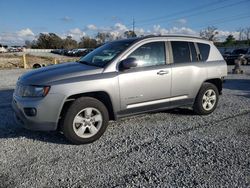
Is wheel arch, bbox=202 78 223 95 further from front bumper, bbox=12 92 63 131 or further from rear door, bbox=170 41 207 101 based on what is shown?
front bumper, bbox=12 92 63 131

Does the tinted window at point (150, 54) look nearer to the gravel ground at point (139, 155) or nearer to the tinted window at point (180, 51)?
the tinted window at point (180, 51)

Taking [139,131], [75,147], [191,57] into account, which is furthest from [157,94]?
[75,147]

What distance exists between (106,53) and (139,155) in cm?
217

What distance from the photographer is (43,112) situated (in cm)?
424

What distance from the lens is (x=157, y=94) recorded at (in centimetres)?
518

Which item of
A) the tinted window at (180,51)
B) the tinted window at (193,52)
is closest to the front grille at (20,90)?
the tinted window at (180,51)

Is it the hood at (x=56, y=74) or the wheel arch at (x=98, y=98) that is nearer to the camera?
the hood at (x=56, y=74)

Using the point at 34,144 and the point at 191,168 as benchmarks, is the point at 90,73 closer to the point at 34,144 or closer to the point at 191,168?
the point at 34,144

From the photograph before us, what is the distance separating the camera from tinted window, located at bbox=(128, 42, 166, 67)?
502cm

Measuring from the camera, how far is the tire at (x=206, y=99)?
593 cm

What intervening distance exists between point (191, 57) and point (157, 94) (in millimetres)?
1261

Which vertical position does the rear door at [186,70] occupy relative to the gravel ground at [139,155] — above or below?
above

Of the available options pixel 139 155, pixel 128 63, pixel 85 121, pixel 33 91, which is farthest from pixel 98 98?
pixel 139 155

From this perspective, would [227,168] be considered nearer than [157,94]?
Yes
